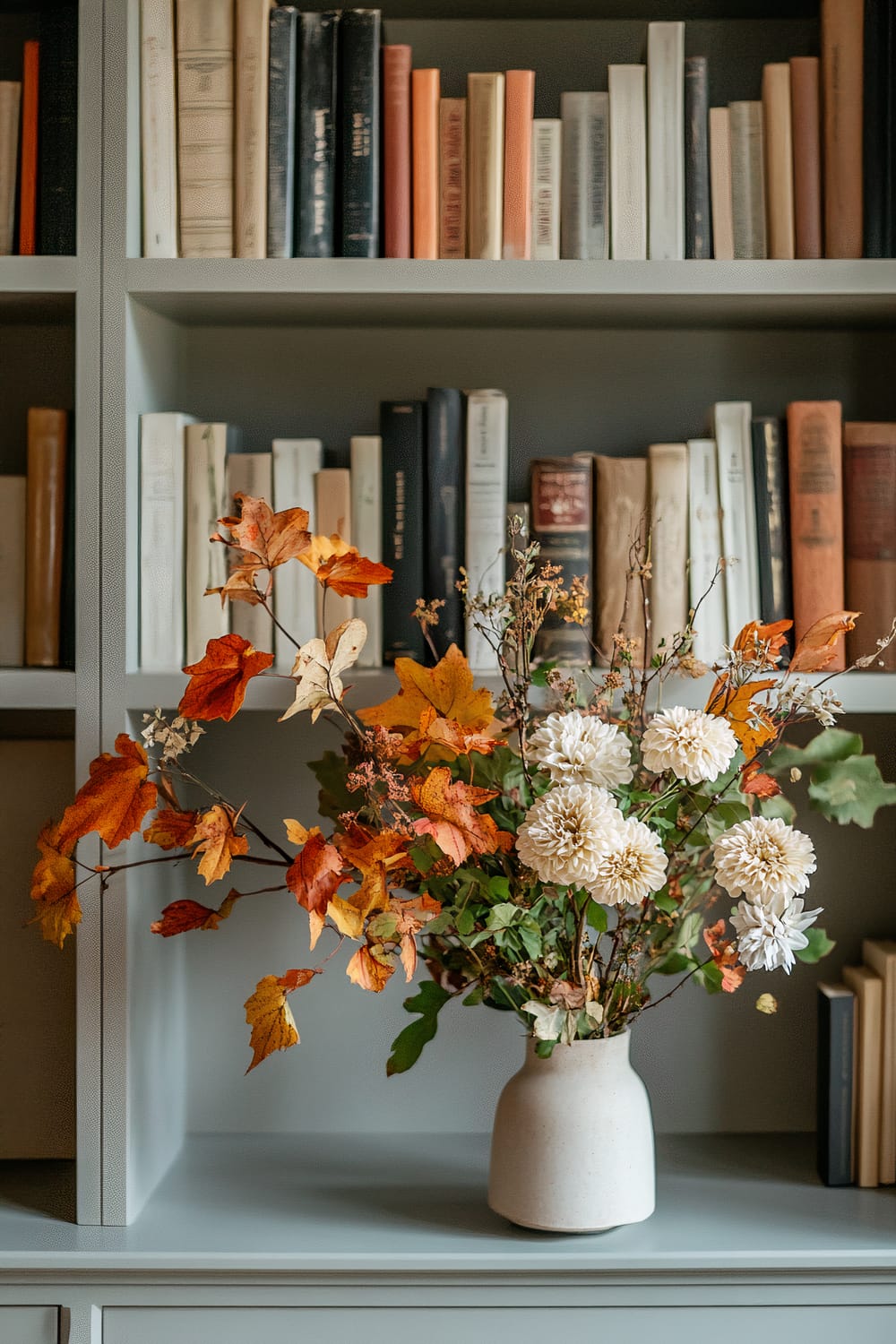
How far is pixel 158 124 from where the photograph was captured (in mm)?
1134

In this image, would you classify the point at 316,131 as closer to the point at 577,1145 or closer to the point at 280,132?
the point at 280,132

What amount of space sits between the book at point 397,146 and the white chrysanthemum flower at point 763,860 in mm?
652

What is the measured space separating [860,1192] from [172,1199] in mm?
738

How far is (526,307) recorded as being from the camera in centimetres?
123

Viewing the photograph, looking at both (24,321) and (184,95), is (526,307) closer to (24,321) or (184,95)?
(184,95)

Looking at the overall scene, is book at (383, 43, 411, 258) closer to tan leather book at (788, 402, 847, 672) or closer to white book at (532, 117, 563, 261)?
white book at (532, 117, 563, 261)

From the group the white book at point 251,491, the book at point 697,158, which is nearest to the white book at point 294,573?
the white book at point 251,491

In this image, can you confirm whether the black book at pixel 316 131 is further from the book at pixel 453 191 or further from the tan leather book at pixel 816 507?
the tan leather book at pixel 816 507

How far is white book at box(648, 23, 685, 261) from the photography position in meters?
1.15

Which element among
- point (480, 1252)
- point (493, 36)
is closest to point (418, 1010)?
point (480, 1252)

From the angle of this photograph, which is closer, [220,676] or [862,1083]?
[220,676]

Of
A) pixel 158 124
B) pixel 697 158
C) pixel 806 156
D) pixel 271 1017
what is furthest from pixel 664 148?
pixel 271 1017

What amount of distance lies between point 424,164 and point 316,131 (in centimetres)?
11

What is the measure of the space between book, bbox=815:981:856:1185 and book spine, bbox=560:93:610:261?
2.74ft
